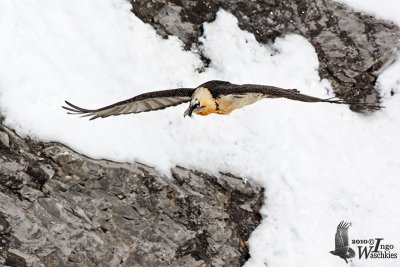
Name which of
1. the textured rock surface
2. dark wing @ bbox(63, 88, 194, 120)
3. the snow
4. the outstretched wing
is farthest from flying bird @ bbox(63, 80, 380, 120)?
the textured rock surface

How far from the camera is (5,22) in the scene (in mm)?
8250

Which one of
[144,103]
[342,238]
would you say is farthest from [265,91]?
[342,238]

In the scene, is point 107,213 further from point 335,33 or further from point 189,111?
point 335,33

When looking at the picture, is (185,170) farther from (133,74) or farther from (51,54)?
(51,54)


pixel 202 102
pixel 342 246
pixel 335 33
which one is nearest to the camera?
pixel 202 102

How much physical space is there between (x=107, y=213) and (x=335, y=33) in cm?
517

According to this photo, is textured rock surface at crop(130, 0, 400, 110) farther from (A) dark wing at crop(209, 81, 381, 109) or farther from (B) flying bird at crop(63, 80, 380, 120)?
(A) dark wing at crop(209, 81, 381, 109)

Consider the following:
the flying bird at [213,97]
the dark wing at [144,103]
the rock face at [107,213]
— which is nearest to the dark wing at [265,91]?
the flying bird at [213,97]

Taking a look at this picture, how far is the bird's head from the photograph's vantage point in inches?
253

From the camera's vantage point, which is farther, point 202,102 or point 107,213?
point 107,213

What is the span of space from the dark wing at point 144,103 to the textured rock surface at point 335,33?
11.0ft

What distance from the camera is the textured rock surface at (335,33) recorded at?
10.1 meters

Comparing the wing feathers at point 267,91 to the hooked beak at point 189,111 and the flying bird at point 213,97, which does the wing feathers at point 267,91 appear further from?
the hooked beak at point 189,111

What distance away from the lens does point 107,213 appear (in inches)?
292
